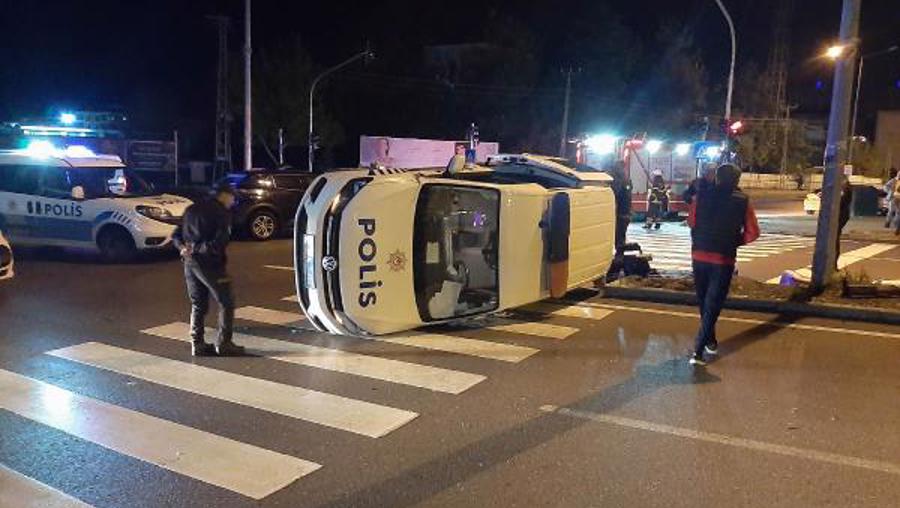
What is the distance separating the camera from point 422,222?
8.19 meters

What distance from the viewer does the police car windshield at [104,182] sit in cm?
1398

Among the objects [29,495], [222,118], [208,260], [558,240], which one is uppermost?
[222,118]

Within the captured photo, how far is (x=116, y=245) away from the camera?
13891 millimetres

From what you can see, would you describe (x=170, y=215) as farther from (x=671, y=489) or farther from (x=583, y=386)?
(x=671, y=489)

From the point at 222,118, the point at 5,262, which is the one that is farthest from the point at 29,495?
the point at 222,118

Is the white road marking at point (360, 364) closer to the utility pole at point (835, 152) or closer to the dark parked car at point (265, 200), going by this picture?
the utility pole at point (835, 152)

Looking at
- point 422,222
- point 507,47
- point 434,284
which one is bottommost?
point 434,284

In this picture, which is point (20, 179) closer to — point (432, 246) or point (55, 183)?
point (55, 183)

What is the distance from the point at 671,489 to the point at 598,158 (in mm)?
21708

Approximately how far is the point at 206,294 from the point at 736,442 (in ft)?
15.5

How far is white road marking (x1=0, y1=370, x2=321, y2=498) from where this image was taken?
4797 millimetres

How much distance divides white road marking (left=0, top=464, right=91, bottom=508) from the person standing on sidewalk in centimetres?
514

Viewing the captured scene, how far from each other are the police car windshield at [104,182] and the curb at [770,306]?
8.53 m

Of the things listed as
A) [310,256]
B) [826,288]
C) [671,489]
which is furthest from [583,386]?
[826,288]
